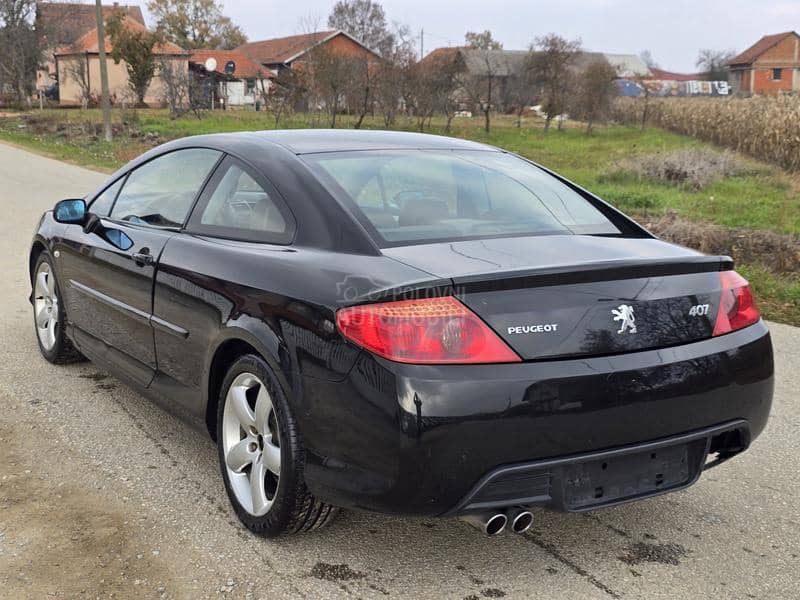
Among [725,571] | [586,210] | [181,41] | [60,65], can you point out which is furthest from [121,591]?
[181,41]

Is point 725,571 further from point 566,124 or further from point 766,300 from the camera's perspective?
point 566,124

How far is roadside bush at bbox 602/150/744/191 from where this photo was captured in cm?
1491

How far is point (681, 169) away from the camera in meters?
15.3

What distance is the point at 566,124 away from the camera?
38.8m

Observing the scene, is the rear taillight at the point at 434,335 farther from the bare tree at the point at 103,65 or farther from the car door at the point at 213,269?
the bare tree at the point at 103,65

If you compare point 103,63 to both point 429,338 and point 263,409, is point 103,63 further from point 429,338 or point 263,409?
point 429,338

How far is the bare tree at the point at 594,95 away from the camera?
3488 cm

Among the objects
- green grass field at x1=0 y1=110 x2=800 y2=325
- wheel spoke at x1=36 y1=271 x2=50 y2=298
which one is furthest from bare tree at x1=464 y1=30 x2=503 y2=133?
wheel spoke at x1=36 y1=271 x2=50 y2=298

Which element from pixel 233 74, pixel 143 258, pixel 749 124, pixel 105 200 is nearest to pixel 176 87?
pixel 233 74

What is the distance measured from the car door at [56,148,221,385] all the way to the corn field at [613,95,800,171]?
15994mm

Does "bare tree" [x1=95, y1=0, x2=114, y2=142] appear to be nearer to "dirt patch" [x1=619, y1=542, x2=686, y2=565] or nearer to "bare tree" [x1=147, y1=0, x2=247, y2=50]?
"dirt patch" [x1=619, y1=542, x2=686, y2=565]

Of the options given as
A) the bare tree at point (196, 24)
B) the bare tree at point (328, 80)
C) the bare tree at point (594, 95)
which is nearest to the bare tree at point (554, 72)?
the bare tree at point (594, 95)

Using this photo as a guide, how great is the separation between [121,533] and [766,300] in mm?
5841

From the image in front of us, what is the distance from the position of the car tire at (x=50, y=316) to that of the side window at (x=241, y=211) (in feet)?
5.82
